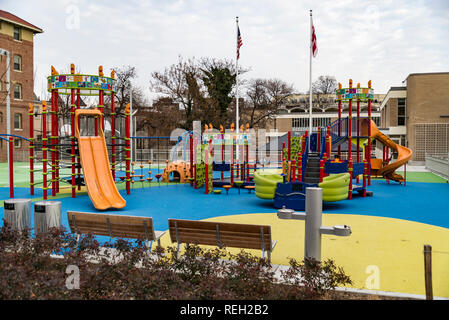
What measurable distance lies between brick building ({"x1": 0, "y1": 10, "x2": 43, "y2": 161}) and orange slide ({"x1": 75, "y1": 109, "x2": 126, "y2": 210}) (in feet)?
93.1

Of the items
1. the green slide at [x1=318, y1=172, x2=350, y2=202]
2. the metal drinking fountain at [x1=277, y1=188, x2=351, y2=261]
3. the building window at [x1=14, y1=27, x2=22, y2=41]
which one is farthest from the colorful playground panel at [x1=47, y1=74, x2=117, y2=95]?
the building window at [x1=14, y1=27, x2=22, y2=41]

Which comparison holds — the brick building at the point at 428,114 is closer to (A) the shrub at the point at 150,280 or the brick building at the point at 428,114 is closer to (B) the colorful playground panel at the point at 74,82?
(B) the colorful playground panel at the point at 74,82

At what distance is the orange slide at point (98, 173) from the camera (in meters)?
13.6

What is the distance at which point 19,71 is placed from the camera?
40.3 meters

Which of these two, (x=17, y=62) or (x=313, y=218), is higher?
(x=17, y=62)

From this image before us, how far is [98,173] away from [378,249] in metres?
10.3

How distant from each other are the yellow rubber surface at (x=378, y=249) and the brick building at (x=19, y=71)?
36.0 meters

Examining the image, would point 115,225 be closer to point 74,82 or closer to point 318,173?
point 74,82

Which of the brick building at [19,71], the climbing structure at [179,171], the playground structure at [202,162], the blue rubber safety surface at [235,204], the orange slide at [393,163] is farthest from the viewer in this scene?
the brick building at [19,71]

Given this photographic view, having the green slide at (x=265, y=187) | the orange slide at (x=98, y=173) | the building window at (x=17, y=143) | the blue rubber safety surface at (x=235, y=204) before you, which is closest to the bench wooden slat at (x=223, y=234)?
the blue rubber safety surface at (x=235, y=204)

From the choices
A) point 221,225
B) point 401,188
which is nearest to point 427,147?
point 401,188

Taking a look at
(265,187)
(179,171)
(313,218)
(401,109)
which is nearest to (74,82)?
(179,171)
